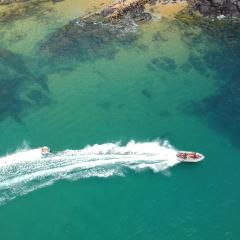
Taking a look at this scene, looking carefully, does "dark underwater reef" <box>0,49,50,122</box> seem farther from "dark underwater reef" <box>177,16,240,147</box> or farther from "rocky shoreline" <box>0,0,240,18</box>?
"dark underwater reef" <box>177,16,240,147</box>

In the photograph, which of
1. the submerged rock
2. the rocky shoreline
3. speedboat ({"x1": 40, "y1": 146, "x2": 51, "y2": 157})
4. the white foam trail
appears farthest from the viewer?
the rocky shoreline

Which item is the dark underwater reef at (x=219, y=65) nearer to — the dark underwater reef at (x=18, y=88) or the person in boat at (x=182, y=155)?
the person in boat at (x=182, y=155)

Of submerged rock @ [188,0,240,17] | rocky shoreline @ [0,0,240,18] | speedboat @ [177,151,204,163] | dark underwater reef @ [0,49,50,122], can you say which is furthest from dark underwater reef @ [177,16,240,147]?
dark underwater reef @ [0,49,50,122]

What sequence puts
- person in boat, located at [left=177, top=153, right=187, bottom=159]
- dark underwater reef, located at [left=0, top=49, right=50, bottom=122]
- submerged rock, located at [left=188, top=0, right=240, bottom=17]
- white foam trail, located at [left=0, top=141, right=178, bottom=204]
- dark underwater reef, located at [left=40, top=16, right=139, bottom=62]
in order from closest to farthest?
white foam trail, located at [left=0, top=141, right=178, bottom=204] → person in boat, located at [left=177, top=153, right=187, bottom=159] → dark underwater reef, located at [left=0, top=49, right=50, bottom=122] → dark underwater reef, located at [left=40, top=16, right=139, bottom=62] → submerged rock, located at [left=188, top=0, right=240, bottom=17]

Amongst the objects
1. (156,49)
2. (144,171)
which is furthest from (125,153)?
(156,49)

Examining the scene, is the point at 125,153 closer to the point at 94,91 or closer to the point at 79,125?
the point at 79,125

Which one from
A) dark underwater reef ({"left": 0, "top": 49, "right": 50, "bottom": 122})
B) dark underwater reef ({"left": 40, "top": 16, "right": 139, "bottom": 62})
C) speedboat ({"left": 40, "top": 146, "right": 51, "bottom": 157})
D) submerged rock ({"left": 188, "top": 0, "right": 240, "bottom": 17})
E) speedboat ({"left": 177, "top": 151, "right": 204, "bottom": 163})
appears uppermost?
submerged rock ({"left": 188, "top": 0, "right": 240, "bottom": 17})
